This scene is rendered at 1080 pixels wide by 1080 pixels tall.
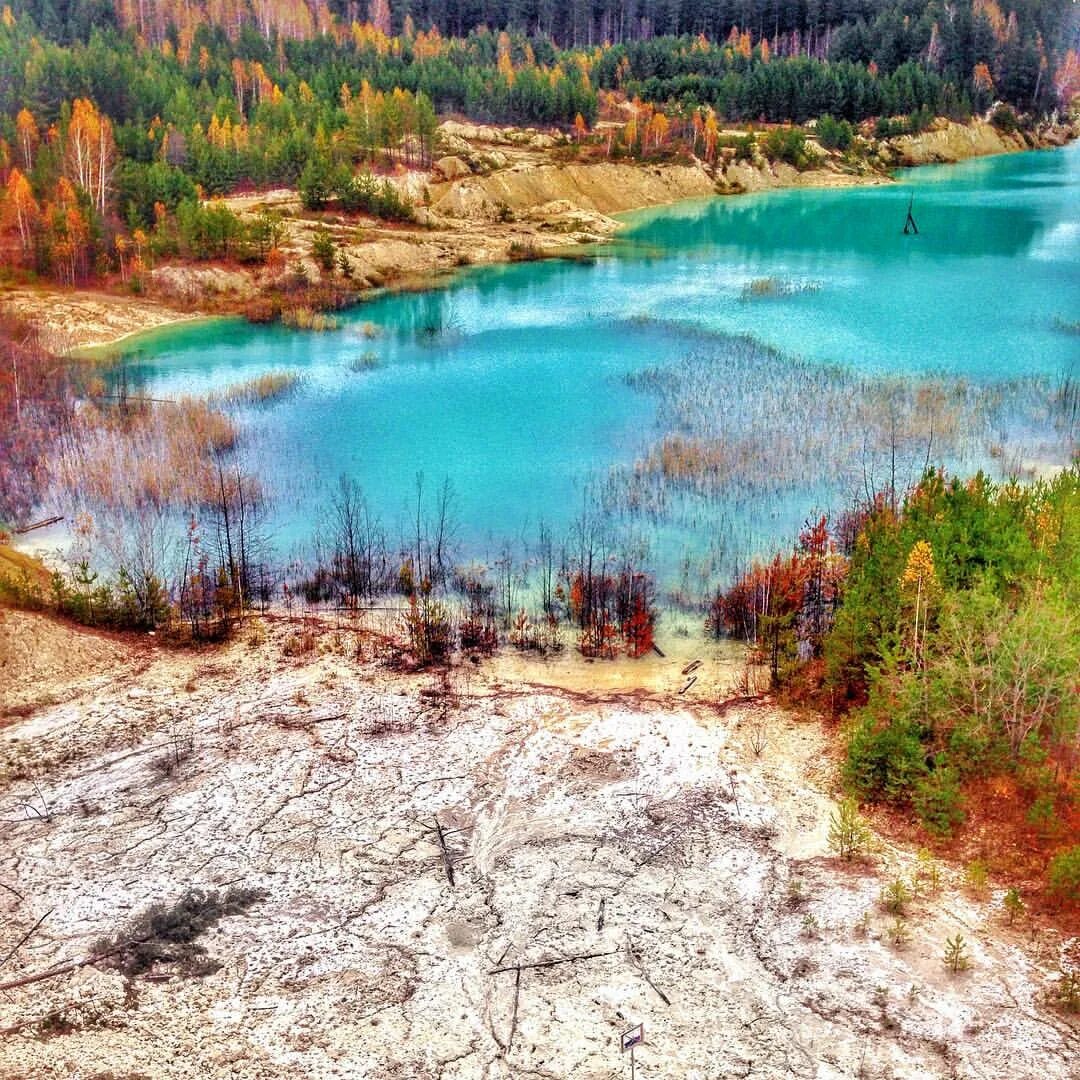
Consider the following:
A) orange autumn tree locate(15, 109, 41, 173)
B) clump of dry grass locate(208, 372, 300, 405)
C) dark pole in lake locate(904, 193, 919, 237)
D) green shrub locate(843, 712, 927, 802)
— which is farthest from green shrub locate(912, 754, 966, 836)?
orange autumn tree locate(15, 109, 41, 173)

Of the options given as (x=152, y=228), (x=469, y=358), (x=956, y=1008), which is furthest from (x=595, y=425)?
(x=152, y=228)

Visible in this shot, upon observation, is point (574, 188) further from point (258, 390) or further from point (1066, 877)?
point (1066, 877)

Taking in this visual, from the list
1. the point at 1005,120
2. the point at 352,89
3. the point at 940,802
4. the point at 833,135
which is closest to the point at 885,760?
the point at 940,802

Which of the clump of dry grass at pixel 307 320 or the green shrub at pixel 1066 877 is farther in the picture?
the clump of dry grass at pixel 307 320

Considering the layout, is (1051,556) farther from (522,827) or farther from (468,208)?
(468,208)

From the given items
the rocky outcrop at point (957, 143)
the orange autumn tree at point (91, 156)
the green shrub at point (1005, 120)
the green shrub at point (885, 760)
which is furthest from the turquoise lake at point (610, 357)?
the green shrub at point (1005, 120)

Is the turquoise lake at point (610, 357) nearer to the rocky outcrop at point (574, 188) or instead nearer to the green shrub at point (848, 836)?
the green shrub at point (848, 836)
